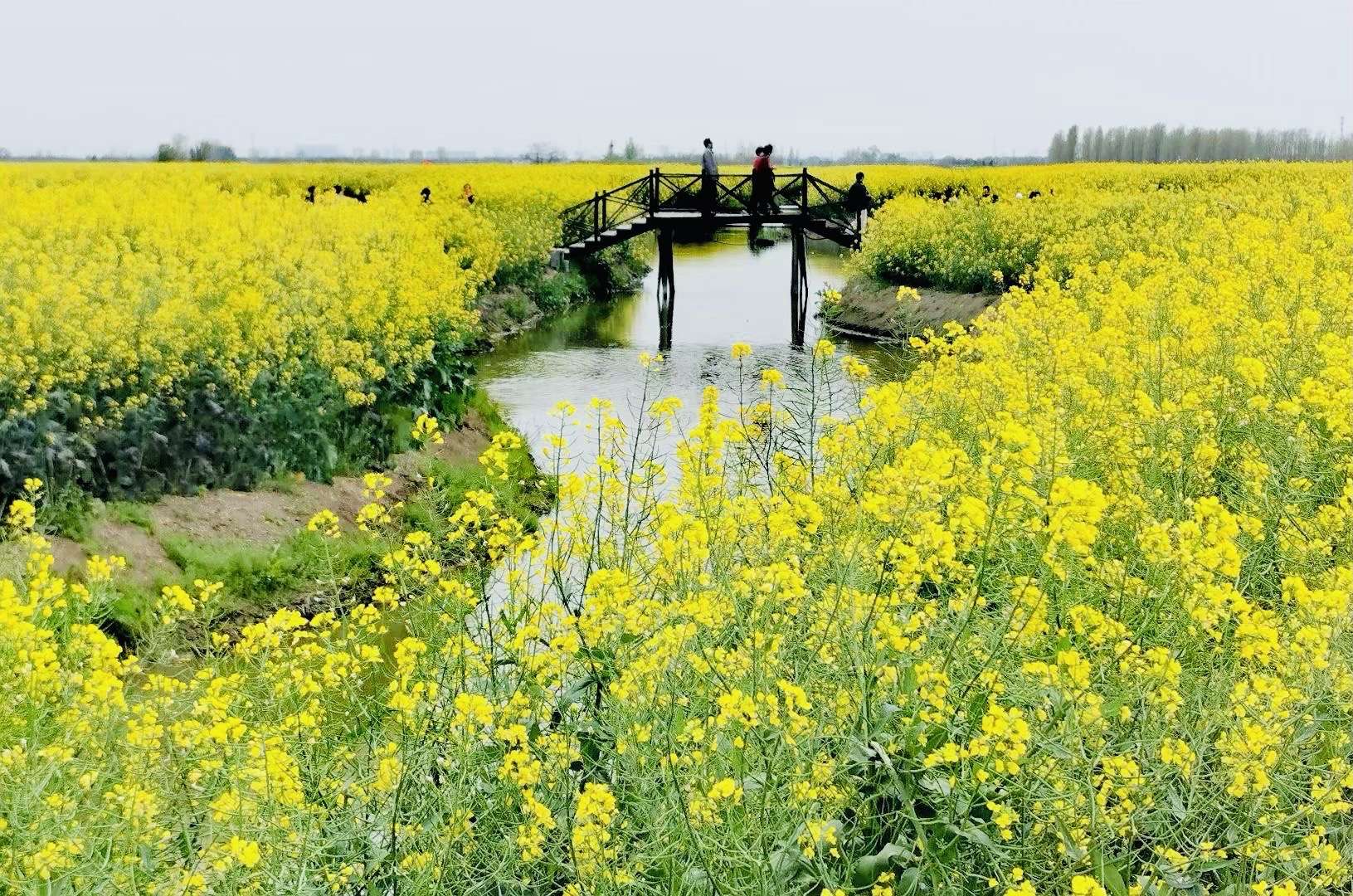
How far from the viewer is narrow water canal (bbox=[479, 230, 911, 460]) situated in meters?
16.8

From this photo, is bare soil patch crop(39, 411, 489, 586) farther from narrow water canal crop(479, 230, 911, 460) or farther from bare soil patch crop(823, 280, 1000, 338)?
bare soil patch crop(823, 280, 1000, 338)

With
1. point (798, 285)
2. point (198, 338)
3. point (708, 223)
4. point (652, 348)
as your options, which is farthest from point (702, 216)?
point (198, 338)

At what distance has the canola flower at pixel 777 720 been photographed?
3.23 m

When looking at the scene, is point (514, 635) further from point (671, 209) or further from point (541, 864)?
point (671, 209)

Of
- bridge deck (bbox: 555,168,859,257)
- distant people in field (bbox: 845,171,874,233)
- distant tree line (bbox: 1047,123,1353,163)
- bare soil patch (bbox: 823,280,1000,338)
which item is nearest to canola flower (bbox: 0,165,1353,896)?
bare soil patch (bbox: 823,280,1000,338)

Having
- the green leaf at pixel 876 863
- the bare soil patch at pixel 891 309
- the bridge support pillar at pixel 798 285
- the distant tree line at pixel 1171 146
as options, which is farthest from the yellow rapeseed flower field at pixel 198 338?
the distant tree line at pixel 1171 146

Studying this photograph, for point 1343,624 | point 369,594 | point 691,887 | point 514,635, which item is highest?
point 1343,624

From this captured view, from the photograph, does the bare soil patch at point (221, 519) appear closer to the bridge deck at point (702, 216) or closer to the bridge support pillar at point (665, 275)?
the bridge support pillar at point (665, 275)

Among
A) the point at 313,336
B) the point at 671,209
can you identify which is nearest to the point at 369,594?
the point at 313,336

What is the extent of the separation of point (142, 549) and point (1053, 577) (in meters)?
6.89

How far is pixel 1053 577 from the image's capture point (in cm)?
437

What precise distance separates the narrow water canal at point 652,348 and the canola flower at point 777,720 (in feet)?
20.2

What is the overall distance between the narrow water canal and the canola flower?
6.17 m

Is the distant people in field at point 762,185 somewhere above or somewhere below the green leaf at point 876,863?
above
